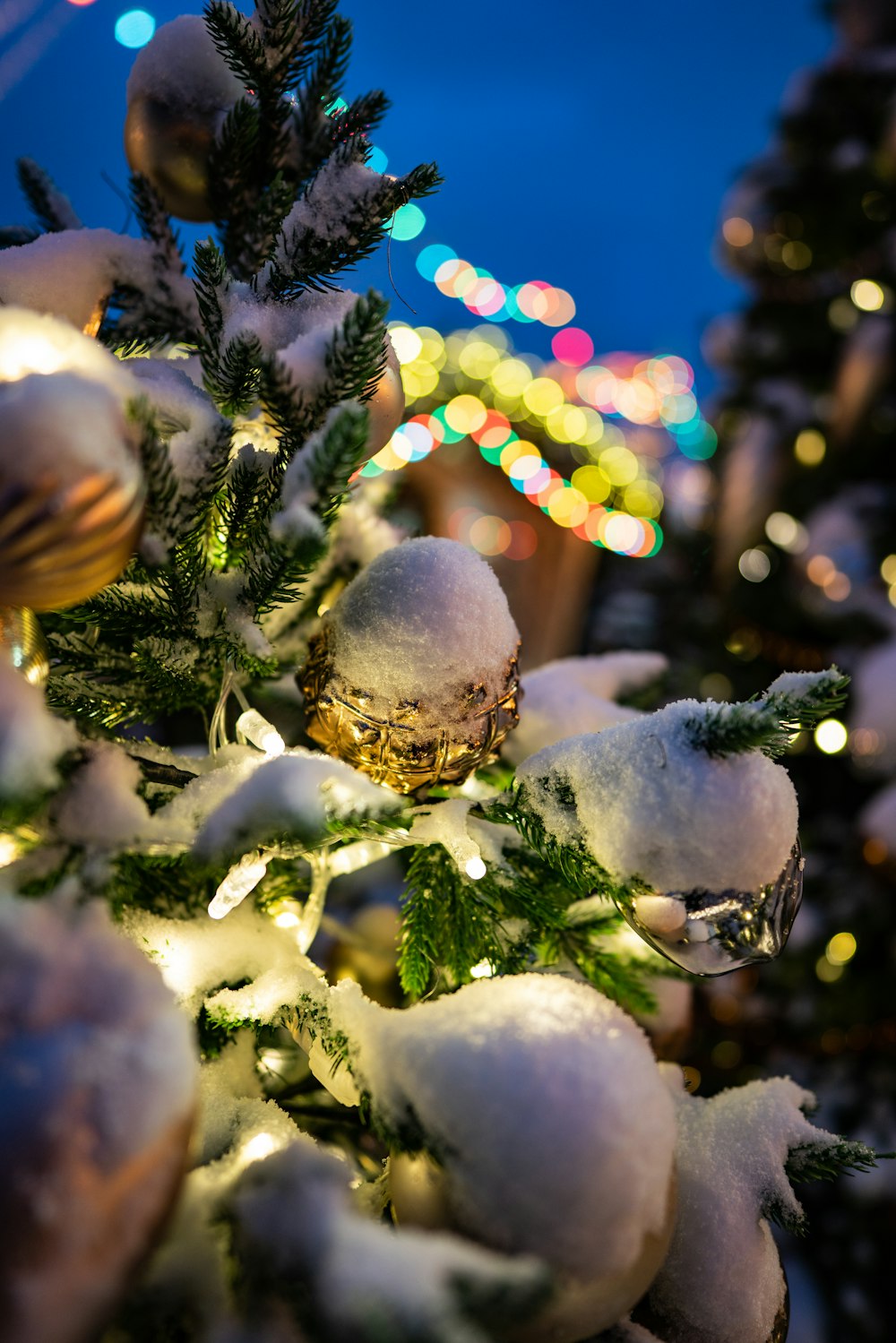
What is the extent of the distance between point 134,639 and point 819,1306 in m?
1.73

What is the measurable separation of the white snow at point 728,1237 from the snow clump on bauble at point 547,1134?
0.30 feet

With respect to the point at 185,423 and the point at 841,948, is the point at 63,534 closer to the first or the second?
the point at 185,423

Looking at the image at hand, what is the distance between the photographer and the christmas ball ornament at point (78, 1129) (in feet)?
0.79

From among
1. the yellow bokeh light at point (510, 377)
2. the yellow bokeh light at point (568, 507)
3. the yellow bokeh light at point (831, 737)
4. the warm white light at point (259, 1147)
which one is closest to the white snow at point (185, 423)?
the warm white light at point (259, 1147)

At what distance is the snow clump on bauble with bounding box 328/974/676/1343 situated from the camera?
0.95 ft

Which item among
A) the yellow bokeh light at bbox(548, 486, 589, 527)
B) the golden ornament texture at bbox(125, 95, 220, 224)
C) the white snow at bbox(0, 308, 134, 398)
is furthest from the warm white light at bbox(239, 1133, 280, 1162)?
the yellow bokeh light at bbox(548, 486, 589, 527)

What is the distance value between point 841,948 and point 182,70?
1.97m

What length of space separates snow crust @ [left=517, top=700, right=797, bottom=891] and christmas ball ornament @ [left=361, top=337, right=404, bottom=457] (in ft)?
0.78

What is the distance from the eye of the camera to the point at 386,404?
469 mm

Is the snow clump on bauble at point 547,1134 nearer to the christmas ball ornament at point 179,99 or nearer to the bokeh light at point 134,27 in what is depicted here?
the christmas ball ornament at point 179,99

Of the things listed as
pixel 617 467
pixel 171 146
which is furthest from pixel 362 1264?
pixel 617 467

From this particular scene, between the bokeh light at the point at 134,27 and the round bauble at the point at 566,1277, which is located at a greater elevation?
the bokeh light at the point at 134,27

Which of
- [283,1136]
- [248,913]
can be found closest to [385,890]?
[248,913]

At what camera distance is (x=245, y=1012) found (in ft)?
1.32
